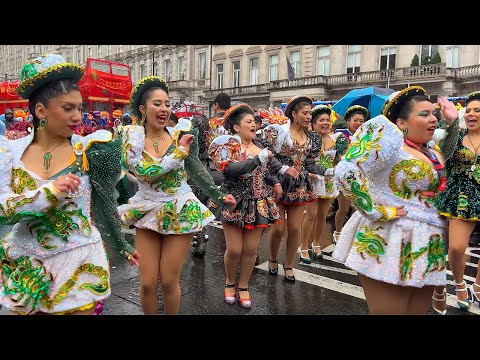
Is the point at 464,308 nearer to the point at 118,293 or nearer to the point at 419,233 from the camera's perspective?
the point at 419,233

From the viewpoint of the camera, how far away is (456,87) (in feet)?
81.3

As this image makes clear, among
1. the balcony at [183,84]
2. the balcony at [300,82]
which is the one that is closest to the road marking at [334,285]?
the balcony at [300,82]

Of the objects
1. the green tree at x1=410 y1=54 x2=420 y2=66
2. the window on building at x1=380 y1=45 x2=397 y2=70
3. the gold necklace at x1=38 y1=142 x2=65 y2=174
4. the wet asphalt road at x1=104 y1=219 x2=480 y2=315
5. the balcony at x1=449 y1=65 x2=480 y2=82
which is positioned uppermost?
the window on building at x1=380 y1=45 x2=397 y2=70

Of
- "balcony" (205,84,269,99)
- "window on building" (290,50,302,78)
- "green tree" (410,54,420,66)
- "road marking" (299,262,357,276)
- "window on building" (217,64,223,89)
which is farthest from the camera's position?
"window on building" (217,64,223,89)

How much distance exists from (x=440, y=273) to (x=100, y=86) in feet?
61.6

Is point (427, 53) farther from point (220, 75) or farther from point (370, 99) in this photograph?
point (220, 75)

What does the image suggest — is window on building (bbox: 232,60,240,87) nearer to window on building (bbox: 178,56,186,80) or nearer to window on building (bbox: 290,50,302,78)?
window on building (bbox: 290,50,302,78)

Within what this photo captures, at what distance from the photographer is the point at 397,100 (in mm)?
2994

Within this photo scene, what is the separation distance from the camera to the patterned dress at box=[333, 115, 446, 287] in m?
2.71

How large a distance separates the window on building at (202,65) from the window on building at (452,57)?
79.1 ft

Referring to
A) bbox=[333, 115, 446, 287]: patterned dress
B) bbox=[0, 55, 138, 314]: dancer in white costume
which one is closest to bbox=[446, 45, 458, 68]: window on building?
bbox=[333, 115, 446, 287]: patterned dress

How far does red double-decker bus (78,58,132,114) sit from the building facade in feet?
6.41

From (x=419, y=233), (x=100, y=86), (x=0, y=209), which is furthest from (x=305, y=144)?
(x=100, y=86)

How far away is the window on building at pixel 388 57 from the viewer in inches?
1096
